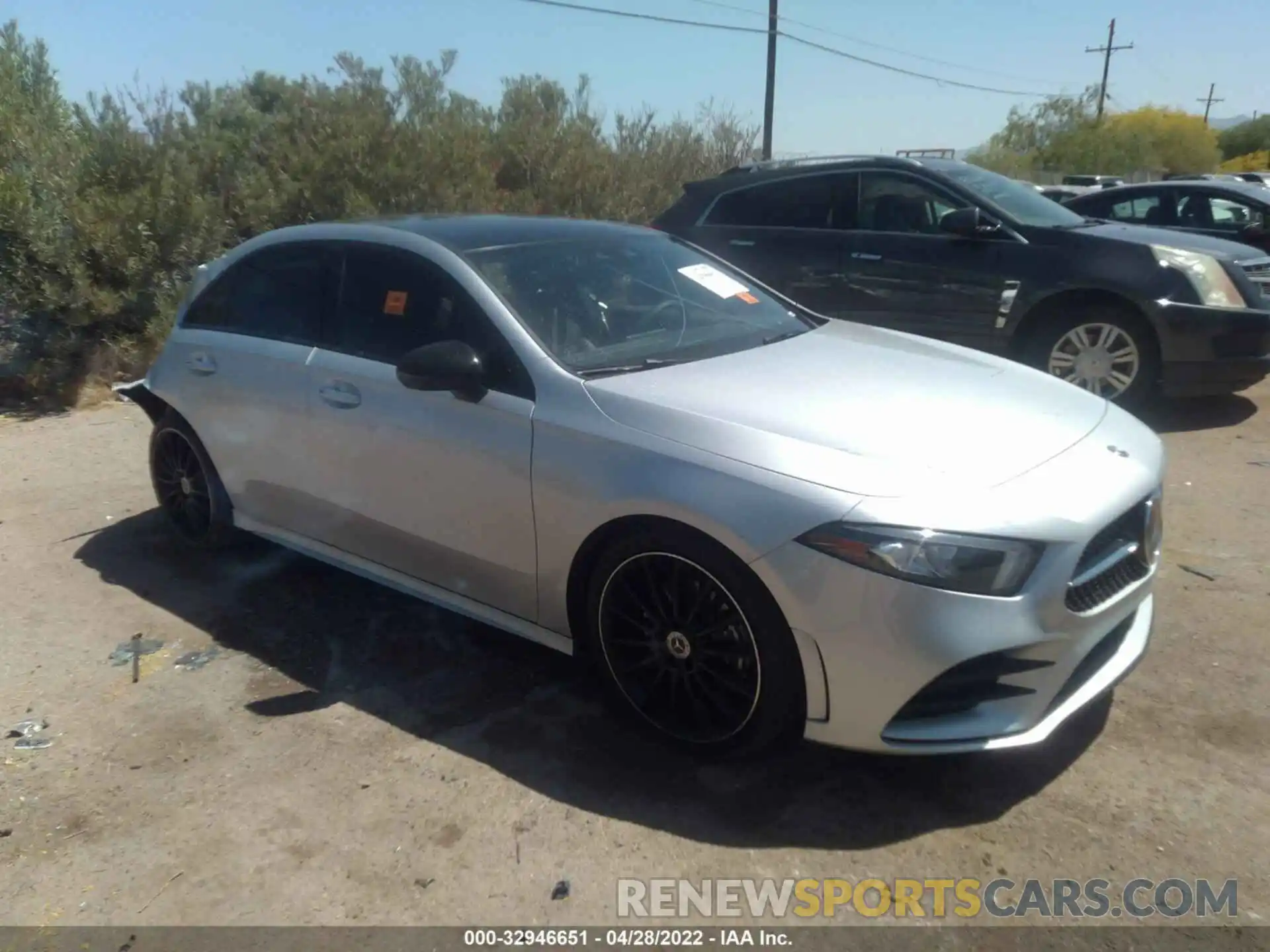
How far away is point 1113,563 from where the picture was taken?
312cm

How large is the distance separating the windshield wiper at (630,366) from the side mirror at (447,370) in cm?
34

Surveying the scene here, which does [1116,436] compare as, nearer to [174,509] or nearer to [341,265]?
[341,265]

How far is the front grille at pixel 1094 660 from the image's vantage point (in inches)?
119

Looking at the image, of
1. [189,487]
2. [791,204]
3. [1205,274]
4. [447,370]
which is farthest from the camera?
[791,204]

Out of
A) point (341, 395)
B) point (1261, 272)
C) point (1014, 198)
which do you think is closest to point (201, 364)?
point (341, 395)

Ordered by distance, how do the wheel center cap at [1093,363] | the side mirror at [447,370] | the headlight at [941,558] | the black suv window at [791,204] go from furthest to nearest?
the black suv window at [791,204], the wheel center cap at [1093,363], the side mirror at [447,370], the headlight at [941,558]

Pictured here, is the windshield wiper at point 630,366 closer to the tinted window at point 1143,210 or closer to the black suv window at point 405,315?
the black suv window at point 405,315

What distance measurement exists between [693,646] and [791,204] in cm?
568

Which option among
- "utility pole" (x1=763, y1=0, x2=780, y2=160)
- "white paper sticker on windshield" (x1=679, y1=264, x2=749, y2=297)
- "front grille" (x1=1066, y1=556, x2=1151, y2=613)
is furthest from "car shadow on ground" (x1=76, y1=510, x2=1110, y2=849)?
"utility pole" (x1=763, y1=0, x2=780, y2=160)

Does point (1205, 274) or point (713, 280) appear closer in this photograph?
point (713, 280)

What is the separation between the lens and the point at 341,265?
173 inches

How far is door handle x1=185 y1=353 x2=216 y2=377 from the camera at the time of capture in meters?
4.80

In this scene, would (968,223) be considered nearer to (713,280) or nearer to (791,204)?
(791,204)

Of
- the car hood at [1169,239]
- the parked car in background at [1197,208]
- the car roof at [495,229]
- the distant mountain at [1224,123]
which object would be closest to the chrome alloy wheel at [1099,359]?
the car hood at [1169,239]
